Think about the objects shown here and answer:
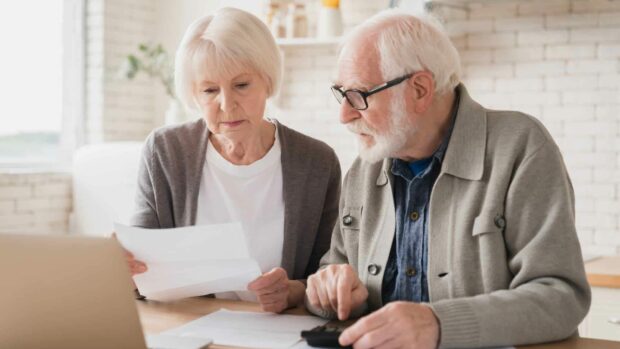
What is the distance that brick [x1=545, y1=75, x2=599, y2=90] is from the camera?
4058 mm

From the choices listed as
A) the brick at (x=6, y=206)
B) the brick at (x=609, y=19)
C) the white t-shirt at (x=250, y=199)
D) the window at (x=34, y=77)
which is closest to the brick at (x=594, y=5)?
the brick at (x=609, y=19)

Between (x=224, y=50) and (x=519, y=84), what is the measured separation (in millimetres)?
2362

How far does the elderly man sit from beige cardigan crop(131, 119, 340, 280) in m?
0.23

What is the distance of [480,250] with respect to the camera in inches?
67.9

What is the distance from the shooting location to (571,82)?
4.11 meters

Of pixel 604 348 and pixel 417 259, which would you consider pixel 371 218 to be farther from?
pixel 604 348

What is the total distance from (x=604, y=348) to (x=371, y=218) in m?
0.63

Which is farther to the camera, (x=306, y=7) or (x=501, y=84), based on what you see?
(x=306, y=7)

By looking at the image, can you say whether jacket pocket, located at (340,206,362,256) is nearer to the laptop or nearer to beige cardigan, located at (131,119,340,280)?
beige cardigan, located at (131,119,340,280)

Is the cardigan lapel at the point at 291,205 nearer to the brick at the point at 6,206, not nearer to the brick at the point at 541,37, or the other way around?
the brick at the point at 541,37

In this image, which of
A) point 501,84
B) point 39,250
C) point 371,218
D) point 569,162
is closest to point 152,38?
point 501,84

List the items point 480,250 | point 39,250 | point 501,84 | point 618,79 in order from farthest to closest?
point 501,84
point 618,79
point 480,250
point 39,250

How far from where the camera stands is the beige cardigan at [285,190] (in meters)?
2.29

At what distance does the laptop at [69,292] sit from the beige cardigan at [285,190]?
89cm
